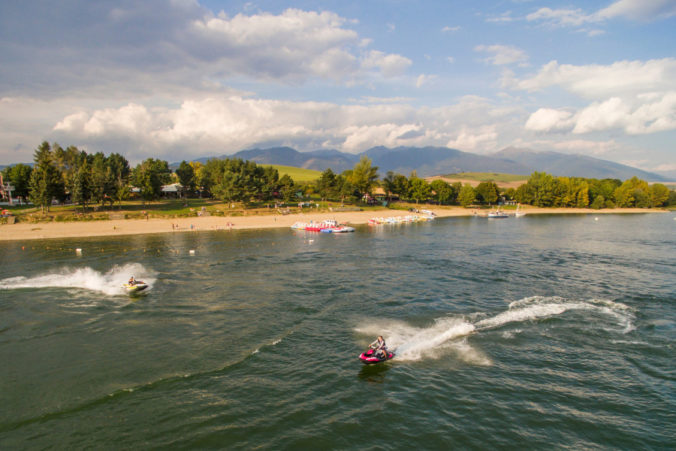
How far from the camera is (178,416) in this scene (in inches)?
778

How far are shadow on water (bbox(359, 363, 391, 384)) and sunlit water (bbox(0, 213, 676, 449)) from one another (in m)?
0.22

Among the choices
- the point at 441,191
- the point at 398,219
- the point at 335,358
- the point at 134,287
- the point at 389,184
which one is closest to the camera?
the point at 335,358

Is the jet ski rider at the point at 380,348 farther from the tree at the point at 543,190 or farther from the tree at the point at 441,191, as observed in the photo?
the tree at the point at 543,190

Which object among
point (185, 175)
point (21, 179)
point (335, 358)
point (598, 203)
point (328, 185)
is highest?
point (185, 175)

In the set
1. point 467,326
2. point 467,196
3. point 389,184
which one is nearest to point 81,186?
point 467,326

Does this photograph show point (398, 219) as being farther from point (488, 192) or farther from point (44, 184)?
point (44, 184)

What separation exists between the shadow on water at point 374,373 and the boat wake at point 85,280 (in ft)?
102

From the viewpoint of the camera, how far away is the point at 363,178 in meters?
173

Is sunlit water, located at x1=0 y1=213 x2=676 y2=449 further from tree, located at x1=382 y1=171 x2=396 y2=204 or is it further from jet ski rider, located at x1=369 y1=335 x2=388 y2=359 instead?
tree, located at x1=382 y1=171 x2=396 y2=204

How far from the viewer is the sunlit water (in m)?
18.8

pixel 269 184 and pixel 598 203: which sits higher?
pixel 269 184

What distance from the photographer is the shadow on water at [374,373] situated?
23609 millimetres

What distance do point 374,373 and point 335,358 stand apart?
3.14m

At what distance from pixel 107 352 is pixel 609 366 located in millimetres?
35438
